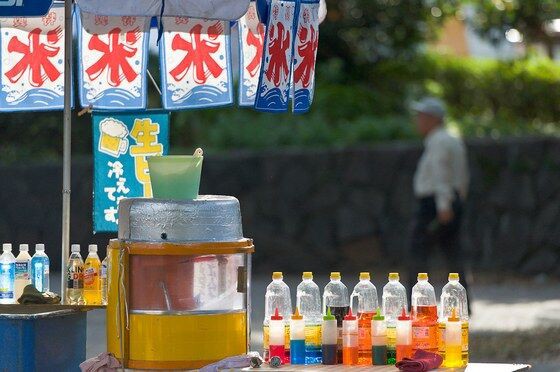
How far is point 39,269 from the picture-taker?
6.90 meters

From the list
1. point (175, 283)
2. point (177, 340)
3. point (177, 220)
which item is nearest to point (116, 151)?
point (177, 220)

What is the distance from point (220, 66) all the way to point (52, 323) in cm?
160

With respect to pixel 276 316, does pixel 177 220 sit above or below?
above

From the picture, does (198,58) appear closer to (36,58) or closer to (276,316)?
(36,58)

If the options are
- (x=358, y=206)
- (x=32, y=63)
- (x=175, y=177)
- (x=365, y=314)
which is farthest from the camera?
(x=358, y=206)

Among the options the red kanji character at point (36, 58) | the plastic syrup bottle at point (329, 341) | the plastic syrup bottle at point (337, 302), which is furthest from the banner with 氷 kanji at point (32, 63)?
the plastic syrup bottle at point (329, 341)

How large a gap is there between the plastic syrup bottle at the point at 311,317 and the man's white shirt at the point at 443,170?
5.15 metres

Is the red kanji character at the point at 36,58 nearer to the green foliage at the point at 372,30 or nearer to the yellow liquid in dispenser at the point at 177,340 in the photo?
the yellow liquid in dispenser at the point at 177,340

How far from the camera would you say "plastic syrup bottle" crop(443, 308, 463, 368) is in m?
5.76

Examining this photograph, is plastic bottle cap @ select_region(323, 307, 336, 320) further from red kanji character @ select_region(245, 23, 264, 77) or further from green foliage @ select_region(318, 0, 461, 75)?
green foliage @ select_region(318, 0, 461, 75)

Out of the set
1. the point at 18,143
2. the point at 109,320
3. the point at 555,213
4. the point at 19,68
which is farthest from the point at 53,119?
the point at 109,320

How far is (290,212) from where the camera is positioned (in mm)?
15078

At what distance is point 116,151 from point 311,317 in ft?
5.38

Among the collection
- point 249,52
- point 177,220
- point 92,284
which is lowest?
point 92,284
